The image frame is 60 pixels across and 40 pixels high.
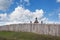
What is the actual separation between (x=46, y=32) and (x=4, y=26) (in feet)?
40.3

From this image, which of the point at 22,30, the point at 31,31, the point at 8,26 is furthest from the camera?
the point at 8,26

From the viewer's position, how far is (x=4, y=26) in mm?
38375

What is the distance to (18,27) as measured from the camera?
114 feet

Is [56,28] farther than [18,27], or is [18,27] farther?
[18,27]

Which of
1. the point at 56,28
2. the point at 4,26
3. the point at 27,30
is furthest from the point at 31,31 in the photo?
the point at 4,26

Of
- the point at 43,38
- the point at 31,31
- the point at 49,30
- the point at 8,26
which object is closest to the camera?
the point at 43,38

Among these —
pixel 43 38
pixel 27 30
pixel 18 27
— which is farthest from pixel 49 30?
pixel 18 27

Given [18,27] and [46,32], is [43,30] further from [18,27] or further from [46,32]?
[18,27]

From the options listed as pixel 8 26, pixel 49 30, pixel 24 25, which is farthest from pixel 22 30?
pixel 49 30

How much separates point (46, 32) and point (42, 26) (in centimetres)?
106

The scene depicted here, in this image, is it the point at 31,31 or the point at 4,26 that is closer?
the point at 31,31

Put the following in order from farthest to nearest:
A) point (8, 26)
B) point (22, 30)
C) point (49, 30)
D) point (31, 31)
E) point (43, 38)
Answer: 1. point (8, 26)
2. point (22, 30)
3. point (31, 31)
4. point (49, 30)
5. point (43, 38)

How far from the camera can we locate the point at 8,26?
1469 inches

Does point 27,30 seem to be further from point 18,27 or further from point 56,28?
point 56,28
